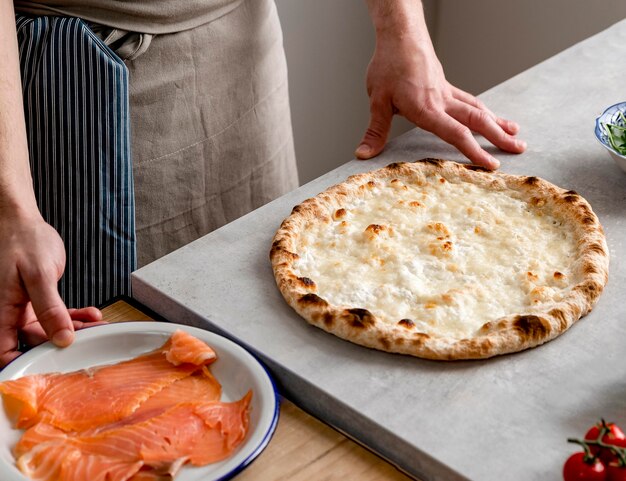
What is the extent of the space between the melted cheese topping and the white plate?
23 cm

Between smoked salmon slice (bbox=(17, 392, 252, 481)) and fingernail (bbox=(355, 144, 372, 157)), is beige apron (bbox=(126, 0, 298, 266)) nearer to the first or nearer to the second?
fingernail (bbox=(355, 144, 372, 157))

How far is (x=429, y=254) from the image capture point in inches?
61.3

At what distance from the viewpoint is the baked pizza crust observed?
131 cm

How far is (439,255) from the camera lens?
1546mm

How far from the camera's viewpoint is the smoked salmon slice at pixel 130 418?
3.71 feet

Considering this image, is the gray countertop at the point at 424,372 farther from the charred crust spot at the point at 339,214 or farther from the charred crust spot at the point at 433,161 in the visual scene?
the charred crust spot at the point at 433,161

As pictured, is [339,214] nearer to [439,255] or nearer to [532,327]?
[439,255]

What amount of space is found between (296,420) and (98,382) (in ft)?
0.98

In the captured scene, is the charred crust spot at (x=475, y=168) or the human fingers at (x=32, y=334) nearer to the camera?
the human fingers at (x=32, y=334)

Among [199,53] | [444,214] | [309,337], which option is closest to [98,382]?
[309,337]

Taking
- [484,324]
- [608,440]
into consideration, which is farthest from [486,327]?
[608,440]

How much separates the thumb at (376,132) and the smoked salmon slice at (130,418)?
765mm

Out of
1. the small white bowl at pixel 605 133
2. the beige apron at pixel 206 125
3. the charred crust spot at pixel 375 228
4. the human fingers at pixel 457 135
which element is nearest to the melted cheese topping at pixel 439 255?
the charred crust spot at pixel 375 228

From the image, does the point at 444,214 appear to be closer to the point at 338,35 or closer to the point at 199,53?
the point at 199,53
